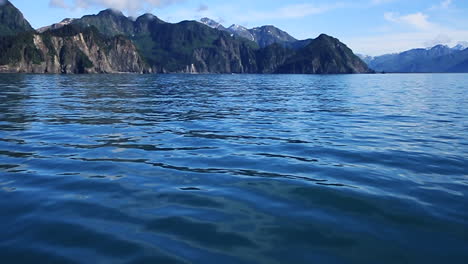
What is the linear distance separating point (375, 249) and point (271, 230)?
6.18 ft

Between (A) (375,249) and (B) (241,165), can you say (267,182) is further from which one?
(A) (375,249)

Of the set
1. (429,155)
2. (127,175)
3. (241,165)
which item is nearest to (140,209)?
(127,175)

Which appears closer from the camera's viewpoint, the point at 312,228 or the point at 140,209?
the point at 312,228

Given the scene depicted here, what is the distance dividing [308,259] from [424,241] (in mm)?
2388

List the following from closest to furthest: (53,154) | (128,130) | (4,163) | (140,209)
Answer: (140,209), (4,163), (53,154), (128,130)

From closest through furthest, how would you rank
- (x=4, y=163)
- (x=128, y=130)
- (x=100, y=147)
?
(x=4, y=163)
(x=100, y=147)
(x=128, y=130)

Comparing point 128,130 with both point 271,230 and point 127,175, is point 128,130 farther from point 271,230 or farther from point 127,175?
point 271,230

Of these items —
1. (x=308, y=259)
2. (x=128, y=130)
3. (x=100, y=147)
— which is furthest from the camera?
(x=128, y=130)

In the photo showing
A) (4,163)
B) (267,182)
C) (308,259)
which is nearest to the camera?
(308,259)

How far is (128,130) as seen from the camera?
18.3 meters

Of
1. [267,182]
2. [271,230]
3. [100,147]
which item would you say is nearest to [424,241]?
[271,230]

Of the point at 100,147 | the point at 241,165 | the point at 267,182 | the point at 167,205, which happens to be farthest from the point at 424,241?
the point at 100,147

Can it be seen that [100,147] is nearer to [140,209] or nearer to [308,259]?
[140,209]

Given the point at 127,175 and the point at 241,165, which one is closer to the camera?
the point at 127,175
